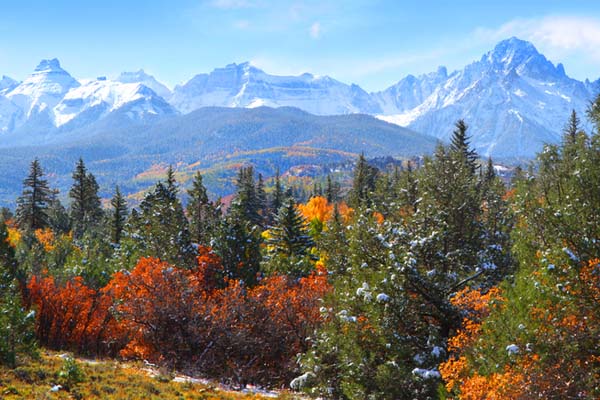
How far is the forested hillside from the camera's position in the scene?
15.8 metres

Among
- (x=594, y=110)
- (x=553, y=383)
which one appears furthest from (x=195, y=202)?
(x=553, y=383)

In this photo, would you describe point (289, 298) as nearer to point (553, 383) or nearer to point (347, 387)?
point (347, 387)

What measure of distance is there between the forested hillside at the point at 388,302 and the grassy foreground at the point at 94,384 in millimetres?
235

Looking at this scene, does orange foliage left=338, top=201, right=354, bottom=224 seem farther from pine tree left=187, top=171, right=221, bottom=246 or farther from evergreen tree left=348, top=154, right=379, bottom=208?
pine tree left=187, top=171, right=221, bottom=246

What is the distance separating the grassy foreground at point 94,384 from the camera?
628 inches

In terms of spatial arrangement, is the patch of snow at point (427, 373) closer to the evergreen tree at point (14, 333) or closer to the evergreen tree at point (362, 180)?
the evergreen tree at point (14, 333)

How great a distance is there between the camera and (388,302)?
66.2 feet

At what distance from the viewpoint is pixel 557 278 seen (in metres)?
16.0

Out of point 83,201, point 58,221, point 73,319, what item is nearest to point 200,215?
point 73,319

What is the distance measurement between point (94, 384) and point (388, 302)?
37.1 feet

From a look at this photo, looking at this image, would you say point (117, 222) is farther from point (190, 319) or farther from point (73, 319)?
point (190, 319)

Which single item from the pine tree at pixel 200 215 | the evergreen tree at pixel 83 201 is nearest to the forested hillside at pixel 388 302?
the pine tree at pixel 200 215

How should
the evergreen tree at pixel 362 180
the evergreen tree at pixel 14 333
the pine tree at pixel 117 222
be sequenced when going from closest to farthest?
the evergreen tree at pixel 14 333
the pine tree at pixel 117 222
the evergreen tree at pixel 362 180

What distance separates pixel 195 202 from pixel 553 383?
114ft
